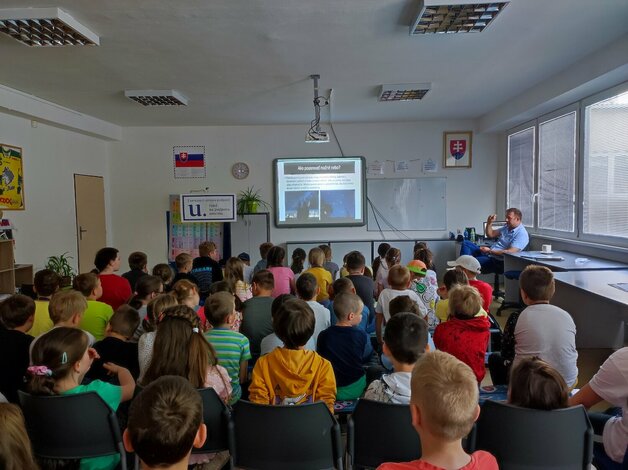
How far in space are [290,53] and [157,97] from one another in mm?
2326

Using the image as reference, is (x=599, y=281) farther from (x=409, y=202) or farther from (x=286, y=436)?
(x=409, y=202)

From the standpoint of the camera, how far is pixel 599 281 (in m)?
3.49

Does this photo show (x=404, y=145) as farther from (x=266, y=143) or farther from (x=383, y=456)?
(x=383, y=456)

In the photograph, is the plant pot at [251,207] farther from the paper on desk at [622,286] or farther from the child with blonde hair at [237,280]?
the paper on desk at [622,286]

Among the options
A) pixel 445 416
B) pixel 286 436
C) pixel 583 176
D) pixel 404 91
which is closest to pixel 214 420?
pixel 286 436

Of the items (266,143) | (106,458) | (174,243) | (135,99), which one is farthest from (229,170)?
(106,458)

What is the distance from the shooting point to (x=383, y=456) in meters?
1.70

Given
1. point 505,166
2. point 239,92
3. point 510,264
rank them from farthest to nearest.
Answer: point 505,166
point 510,264
point 239,92

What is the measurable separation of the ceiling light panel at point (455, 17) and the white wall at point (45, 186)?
15.9 feet

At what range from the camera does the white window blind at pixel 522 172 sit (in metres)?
6.59

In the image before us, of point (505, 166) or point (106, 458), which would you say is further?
point (505, 166)

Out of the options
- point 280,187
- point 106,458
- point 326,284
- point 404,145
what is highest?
point 404,145

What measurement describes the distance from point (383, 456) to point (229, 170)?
261 inches

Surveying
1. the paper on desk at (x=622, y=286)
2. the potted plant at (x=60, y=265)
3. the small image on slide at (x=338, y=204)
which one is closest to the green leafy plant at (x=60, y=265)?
the potted plant at (x=60, y=265)
